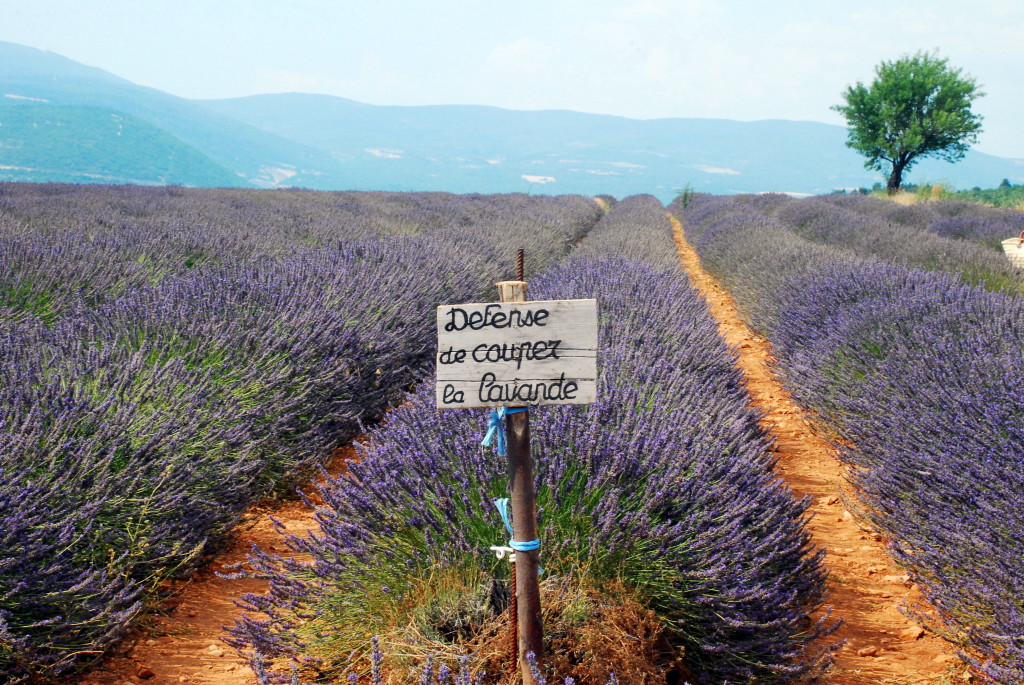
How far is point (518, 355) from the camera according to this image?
4.90 ft

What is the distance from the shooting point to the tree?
2600cm

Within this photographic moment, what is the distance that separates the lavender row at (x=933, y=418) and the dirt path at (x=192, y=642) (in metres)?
2.04

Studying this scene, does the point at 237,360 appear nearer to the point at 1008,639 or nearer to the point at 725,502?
the point at 725,502

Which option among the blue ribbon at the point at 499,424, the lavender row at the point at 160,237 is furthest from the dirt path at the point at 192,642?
the lavender row at the point at 160,237

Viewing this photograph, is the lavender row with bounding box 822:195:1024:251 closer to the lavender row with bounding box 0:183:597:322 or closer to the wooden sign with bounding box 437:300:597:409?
the lavender row with bounding box 0:183:597:322

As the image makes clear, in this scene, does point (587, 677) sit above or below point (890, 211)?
below

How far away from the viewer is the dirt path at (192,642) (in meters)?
2.07

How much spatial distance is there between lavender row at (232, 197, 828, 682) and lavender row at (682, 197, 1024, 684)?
474 mm

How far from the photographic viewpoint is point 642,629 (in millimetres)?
1676

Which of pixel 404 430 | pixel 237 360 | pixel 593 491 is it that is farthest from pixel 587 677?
pixel 237 360

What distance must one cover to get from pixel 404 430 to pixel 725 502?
918mm

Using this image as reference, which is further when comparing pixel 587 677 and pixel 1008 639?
pixel 1008 639

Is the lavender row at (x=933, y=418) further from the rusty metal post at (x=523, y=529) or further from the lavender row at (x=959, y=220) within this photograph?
the lavender row at (x=959, y=220)

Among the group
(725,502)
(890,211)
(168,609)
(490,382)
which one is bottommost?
(168,609)
